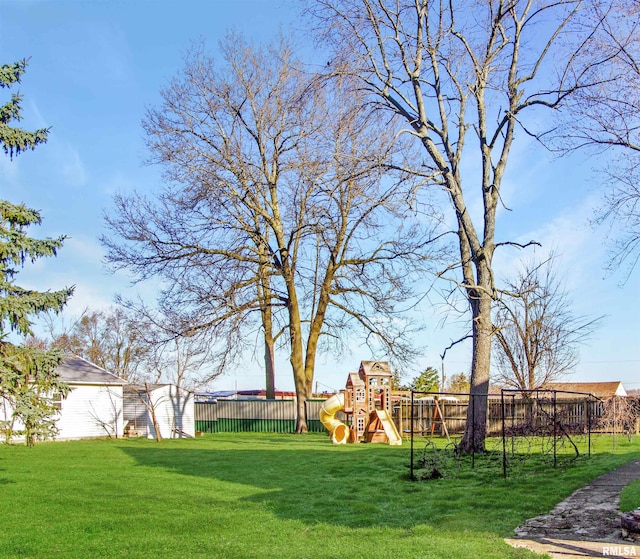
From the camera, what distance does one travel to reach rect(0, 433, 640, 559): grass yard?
708 centimetres

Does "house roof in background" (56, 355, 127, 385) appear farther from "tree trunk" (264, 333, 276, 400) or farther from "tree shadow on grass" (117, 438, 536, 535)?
"tree shadow on grass" (117, 438, 536, 535)

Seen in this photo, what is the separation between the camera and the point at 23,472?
48.6ft

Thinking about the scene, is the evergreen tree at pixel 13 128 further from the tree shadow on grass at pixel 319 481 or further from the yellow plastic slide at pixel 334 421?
the yellow plastic slide at pixel 334 421

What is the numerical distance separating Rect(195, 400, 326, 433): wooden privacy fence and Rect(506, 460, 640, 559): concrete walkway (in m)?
21.7

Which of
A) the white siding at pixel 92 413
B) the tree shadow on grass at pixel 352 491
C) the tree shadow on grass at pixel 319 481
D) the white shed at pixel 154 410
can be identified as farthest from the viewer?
the white shed at pixel 154 410

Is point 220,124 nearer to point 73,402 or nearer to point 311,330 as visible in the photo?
point 311,330

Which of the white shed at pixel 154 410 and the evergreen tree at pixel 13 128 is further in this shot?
the white shed at pixel 154 410

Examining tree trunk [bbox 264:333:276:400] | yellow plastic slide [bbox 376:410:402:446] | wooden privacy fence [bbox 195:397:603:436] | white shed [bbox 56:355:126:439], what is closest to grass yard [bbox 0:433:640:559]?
yellow plastic slide [bbox 376:410:402:446]

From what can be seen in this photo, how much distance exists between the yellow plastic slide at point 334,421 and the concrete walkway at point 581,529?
45.2ft

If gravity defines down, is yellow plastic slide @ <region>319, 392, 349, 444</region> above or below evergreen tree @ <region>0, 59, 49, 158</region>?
below

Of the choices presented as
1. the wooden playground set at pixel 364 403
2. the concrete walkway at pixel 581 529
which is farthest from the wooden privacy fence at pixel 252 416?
the concrete walkway at pixel 581 529

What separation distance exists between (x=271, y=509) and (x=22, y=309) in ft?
23.0

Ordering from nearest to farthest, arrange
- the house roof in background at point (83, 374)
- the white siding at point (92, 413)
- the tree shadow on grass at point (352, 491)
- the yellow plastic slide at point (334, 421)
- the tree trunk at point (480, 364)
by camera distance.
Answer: the tree shadow on grass at point (352, 491) → the tree trunk at point (480, 364) → the yellow plastic slide at point (334, 421) → the white siding at point (92, 413) → the house roof in background at point (83, 374)

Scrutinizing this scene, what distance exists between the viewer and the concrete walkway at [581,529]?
20.2ft
